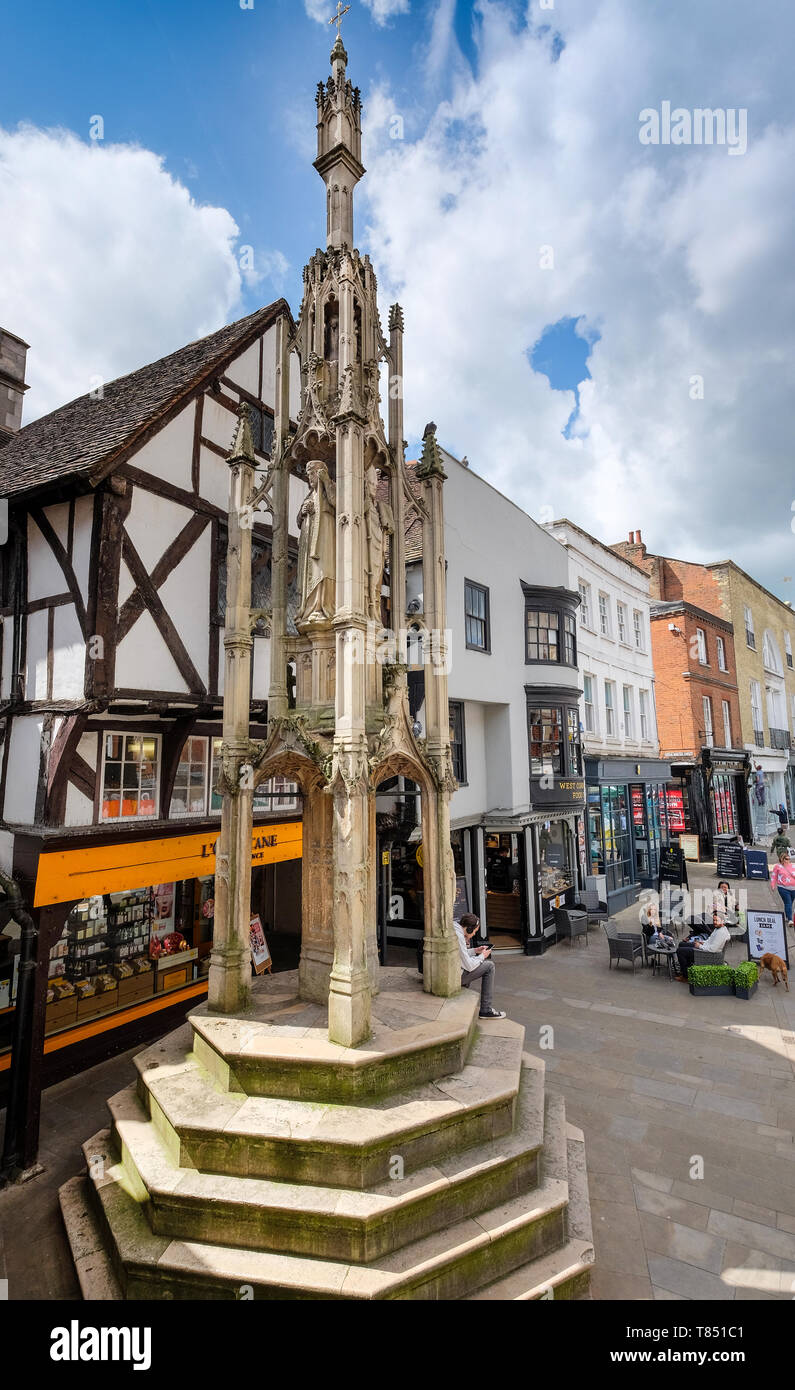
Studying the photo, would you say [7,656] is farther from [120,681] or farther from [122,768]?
[122,768]

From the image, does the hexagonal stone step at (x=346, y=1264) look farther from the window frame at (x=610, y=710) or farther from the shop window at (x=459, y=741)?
the window frame at (x=610, y=710)

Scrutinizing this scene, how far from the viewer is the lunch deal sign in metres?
11.6

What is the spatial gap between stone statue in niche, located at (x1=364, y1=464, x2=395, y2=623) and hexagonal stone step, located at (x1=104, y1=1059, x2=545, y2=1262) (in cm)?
465

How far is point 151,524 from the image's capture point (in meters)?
8.48

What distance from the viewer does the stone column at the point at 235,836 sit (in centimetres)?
620

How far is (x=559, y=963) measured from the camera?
13336 mm

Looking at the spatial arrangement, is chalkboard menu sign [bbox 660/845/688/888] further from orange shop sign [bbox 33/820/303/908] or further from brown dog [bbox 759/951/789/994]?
orange shop sign [bbox 33/820/303/908]

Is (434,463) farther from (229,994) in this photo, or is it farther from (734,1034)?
(734,1034)

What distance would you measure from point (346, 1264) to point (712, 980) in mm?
9118

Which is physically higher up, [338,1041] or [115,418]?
[115,418]

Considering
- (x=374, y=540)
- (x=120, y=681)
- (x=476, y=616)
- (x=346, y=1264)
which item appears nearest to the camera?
(x=346, y=1264)

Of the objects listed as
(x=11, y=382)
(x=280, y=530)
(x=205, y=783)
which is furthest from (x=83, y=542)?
(x=11, y=382)
